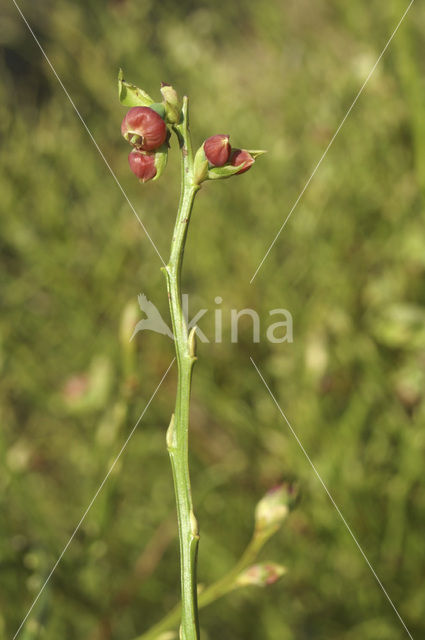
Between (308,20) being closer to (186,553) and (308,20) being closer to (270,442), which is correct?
(270,442)

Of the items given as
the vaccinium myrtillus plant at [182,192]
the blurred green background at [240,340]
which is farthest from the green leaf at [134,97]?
the blurred green background at [240,340]

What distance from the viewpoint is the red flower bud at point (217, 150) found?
322 millimetres

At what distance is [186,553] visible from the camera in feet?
1.07

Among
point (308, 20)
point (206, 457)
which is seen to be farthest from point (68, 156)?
point (308, 20)

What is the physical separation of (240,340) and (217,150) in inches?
33.9

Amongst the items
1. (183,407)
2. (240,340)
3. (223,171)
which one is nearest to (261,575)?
(183,407)

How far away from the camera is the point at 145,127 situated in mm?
333

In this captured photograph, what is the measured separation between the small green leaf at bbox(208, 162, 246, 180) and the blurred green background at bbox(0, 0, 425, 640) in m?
0.27

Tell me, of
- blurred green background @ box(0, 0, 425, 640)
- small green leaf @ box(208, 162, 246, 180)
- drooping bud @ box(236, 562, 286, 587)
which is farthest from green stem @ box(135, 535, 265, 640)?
small green leaf @ box(208, 162, 246, 180)

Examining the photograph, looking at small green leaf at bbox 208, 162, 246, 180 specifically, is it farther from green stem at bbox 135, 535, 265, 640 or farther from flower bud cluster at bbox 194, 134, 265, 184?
green stem at bbox 135, 535, 265, 640

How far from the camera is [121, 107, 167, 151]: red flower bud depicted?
33 cm

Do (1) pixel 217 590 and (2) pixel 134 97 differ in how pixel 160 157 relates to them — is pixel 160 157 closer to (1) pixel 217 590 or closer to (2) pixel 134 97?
(2) pixel 134 97

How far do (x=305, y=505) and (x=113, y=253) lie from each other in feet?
2.07

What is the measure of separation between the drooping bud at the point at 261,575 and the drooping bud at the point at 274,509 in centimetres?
3
